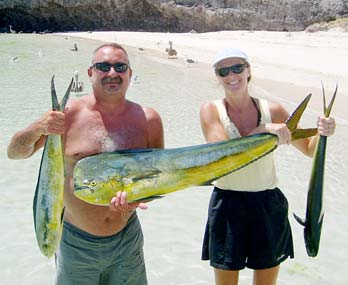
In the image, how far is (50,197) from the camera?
220 cm

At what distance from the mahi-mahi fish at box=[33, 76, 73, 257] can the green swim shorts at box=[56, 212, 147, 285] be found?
442 mm

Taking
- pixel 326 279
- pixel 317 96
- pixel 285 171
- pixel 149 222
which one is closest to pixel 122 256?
pixel 326 279

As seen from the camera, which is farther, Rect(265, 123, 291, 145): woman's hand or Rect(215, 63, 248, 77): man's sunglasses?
Rect(215, 63, 248, 77): man's sunglasses

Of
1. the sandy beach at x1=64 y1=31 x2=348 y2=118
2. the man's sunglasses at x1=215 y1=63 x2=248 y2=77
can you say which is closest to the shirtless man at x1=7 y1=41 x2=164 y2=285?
the man's sunglasses at x1=215 y1=63 x2=248 y2=77

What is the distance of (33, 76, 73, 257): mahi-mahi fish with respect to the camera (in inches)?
86.7

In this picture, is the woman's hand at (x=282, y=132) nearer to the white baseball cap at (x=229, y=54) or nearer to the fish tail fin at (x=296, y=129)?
the fish tail fin at (x=296, y=129)

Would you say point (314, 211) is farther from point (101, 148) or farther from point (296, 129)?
point (101, 148)

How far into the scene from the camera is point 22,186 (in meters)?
6.46

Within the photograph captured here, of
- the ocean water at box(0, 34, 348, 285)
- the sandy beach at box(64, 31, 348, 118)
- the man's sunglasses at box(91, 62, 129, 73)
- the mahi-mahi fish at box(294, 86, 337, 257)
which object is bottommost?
the sandy beach at box(64, 31, 348, 118)

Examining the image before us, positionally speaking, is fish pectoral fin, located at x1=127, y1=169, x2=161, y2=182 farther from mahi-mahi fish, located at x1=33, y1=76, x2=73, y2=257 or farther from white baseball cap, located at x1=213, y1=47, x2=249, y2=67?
white baseball cap, located at x1=213, y1=47, x2=249, y2=67

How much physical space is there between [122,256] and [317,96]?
435 inches

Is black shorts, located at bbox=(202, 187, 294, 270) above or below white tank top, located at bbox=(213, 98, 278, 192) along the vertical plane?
below

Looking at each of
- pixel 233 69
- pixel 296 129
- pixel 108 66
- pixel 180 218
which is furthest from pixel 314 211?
pixel 180 218

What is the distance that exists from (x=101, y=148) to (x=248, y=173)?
869mm
